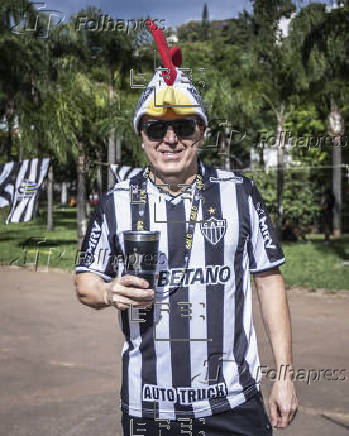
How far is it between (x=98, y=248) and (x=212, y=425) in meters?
0.87

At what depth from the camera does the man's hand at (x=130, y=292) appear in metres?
2.28

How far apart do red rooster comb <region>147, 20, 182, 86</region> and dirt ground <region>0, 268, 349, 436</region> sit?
13.0 ft

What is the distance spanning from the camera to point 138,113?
2773mm

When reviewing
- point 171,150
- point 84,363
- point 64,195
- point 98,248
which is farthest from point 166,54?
point 64,195

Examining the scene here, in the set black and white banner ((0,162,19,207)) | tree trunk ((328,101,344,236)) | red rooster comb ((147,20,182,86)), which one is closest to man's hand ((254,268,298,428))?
red rooster comb ((147,20,182,86))

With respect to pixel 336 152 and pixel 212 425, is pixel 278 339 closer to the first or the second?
pixel 212 425

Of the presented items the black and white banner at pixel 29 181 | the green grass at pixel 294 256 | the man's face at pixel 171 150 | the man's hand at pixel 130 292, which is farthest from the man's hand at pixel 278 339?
the black and white banner at pixel 29 181

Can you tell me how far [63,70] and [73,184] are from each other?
48930mm

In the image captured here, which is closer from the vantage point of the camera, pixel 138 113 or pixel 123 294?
pixel 123 294

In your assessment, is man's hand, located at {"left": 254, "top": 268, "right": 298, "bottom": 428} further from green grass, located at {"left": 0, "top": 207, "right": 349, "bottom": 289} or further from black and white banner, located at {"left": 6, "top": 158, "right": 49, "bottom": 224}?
black and white banner, located at {"left": 6, "top": 158, "right": 49, "bottom": 224}

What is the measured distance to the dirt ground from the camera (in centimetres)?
611

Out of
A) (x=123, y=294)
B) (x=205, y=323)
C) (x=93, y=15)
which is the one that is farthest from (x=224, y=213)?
(x=93, y=15)

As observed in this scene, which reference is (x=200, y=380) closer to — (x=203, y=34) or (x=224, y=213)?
(x=224, y=213)

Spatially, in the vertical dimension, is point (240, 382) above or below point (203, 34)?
below
